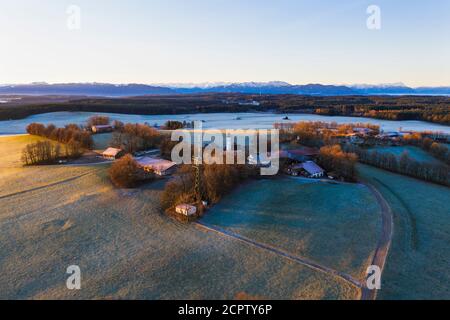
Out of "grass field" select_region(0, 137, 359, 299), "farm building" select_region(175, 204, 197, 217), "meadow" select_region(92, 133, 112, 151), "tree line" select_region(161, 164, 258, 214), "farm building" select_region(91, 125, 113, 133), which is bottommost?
"grass field" select_region(0, 137, 359, 299)

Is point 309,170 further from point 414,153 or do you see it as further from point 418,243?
point 414,153

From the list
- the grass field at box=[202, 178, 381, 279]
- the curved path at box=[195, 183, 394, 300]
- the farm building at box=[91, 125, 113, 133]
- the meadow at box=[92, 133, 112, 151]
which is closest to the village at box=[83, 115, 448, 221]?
the grass field at box=[202, 178, 381, 279]

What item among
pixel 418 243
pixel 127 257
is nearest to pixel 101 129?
pixel 127 257

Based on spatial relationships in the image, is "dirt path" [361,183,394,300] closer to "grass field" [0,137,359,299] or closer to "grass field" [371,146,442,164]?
"grass field" [0,137,359,299]

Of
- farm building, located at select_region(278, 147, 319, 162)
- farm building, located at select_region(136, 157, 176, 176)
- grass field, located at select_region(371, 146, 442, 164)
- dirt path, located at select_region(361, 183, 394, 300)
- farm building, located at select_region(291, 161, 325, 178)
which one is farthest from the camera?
grass field, located at select_region(371, 146, 442, 164)

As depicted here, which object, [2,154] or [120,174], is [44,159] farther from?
[120,174]

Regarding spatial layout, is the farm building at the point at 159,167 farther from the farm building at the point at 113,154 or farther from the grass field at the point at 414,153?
the grass field at the point at 414,153
